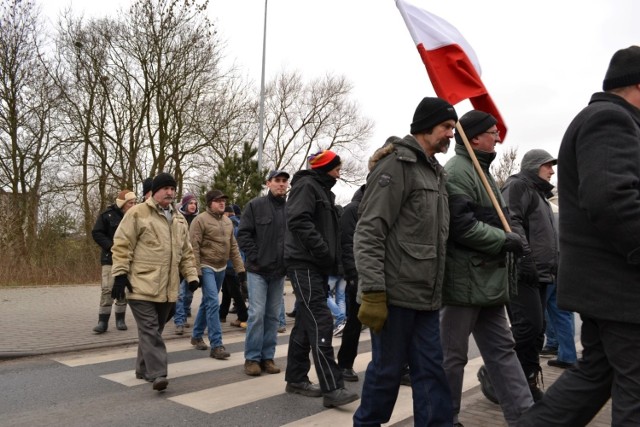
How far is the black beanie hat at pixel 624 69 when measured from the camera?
279cm

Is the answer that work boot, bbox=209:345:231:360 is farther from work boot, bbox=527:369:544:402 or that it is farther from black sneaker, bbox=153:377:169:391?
work boot, bbox=527:369:544:402

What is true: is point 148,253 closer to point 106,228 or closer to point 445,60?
point 445,60

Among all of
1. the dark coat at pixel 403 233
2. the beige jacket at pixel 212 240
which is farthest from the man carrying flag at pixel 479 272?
the beige jacket at pixel 212 240

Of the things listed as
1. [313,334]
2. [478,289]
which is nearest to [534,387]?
[478,289]

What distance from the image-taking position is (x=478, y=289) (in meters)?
3.62

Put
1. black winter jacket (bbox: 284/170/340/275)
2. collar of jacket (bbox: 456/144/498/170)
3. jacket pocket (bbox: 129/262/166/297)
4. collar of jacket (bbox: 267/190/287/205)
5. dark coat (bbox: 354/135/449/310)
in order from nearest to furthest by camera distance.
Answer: dark coat (bbox: 354/135/449/310)
collar of jacket (bbox: 456/144/498/170)
black winter jacket (bbox: 284/170/340/275)
jacket pocket (bbox: 129/262/166/297)
collar of jacket (bbox: 267/190/287/205)

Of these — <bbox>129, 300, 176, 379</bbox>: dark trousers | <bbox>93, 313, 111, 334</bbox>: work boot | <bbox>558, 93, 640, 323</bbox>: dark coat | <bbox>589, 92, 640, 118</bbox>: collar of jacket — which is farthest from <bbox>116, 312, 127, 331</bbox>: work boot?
<bbox>589, 92, 640, 118</bbox>: collar of jacket

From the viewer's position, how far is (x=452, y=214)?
11.9ft

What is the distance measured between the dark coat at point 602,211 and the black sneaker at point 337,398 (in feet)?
7.56

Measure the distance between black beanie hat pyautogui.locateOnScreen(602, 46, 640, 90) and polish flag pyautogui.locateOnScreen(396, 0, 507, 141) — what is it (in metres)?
1.66

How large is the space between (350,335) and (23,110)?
65.2 feet

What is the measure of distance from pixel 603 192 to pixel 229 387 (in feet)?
12.6

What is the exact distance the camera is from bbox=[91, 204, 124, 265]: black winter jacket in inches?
324

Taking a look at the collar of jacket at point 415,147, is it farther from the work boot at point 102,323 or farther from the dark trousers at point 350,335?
the work boot at point 102,323
